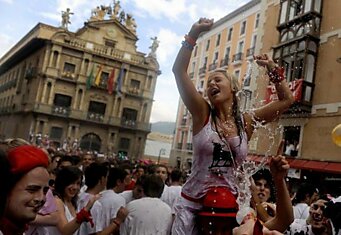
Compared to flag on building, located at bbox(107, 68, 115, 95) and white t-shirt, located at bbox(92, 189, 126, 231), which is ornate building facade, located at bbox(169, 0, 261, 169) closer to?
flag on building, located at bbox(107, 68, 115, 95)

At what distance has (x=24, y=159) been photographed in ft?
7.07

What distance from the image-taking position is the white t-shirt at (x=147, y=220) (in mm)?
4266

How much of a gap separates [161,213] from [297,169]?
14.9 m

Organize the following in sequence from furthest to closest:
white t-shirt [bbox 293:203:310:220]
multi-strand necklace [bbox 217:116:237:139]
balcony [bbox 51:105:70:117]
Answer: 1. balcony [bbox 51:105:70:117]
2. white t-shirt [bbox 293:203:310:220]
3. multi-strand necklace [bbox 217:116:237:139]

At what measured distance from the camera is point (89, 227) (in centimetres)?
466

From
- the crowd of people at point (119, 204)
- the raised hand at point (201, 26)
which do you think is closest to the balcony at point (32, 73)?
the crowd of people at point (119, 204)

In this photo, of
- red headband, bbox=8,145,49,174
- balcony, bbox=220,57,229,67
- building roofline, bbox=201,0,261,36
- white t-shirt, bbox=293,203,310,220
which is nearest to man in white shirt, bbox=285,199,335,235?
white t-shirt, bbox=293,203,310,220

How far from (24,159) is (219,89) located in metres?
1.42

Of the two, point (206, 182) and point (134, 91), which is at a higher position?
point (134, 91)

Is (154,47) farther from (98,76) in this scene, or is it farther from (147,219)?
(147,219)

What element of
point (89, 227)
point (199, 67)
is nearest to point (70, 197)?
Answer: point (89, 227)

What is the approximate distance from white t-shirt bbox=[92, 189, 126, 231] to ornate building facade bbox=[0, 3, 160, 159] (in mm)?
37805

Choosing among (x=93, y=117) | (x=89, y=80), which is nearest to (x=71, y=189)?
(x=89, y=80)

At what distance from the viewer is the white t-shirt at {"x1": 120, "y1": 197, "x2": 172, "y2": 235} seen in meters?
4.27
